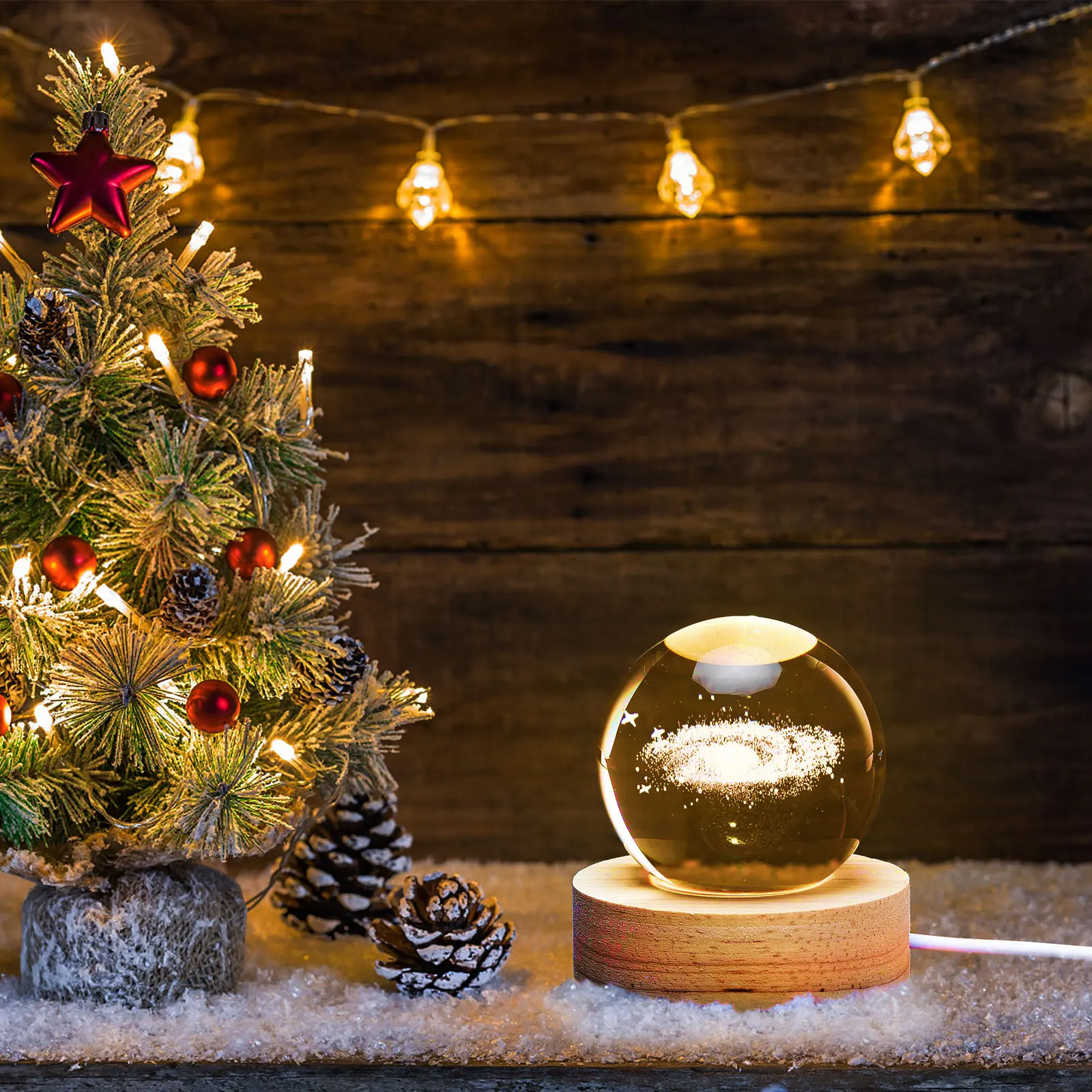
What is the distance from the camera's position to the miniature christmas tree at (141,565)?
37.7 inches

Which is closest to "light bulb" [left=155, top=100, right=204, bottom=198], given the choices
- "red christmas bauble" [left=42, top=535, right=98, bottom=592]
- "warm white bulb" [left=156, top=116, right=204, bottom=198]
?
"warm white bulb" [left=156, top=116, right=204, bottom=198]

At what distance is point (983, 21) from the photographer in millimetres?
1456

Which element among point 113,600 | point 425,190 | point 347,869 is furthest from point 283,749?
point 425,190

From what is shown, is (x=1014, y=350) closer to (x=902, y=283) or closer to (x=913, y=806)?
(x=902, y=283)

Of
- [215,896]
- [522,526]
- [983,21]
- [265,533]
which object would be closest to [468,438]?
[522,526]

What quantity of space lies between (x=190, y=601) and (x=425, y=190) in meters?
0.62

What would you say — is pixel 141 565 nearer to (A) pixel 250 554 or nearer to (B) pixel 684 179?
(A) pixel 250 554

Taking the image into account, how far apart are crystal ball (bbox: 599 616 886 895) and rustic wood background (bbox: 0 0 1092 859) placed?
1.57 feet

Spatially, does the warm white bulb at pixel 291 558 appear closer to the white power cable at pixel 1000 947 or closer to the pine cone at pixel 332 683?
the pine cone at pixel 332 683

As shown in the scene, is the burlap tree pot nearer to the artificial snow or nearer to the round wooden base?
the artificial snow

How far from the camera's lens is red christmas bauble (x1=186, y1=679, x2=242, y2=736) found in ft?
3.09

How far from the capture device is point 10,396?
38.8 inches

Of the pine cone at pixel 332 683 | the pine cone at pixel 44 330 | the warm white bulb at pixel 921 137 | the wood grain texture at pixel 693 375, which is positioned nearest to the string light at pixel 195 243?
the pine cone at pixel 44 330

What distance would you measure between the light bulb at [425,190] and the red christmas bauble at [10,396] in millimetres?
534
